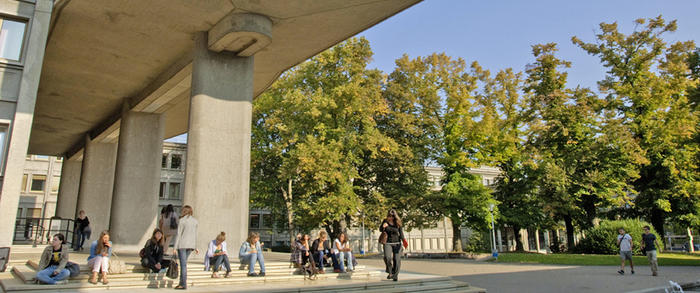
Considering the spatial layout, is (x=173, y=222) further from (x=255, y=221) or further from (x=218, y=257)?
(x=255, y=221)

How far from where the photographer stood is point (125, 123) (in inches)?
717

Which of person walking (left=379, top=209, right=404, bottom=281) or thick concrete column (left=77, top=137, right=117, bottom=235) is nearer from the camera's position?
person walking (left=379, top=209, right=404, bottom=281)

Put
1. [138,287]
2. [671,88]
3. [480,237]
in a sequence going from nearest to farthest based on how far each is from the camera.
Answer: [138,287] < [671,88] < [480,237]

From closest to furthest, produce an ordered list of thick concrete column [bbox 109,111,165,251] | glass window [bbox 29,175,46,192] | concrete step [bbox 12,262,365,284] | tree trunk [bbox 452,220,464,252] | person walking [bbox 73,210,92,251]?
concrete step [bbox 12,262,365,284] < person walking [bbox 73,210,92,251] < thick concrete column [bbox 109,111,165,251] < tree trunk [bbox 452,220,464,252] < glass window [bbox 29,175,46,192]

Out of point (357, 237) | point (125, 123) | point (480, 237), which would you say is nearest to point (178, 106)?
point (125, 123)

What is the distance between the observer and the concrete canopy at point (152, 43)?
38.2 ft

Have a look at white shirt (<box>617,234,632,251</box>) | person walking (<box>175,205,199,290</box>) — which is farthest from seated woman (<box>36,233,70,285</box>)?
white shirt (<box>617,234,632,251</box>)

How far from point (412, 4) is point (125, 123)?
12.7 m

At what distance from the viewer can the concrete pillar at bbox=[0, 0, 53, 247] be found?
10.2m

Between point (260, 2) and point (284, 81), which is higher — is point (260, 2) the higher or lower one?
the lower one

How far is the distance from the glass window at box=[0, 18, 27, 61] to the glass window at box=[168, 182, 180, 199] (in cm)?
4611

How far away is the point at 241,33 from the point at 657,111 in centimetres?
2760

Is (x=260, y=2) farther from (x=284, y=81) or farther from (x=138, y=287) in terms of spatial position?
(x=284, y=81)

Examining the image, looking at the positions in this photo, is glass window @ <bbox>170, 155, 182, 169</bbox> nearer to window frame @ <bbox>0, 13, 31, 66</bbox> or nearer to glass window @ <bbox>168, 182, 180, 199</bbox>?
glass window @ <bbox>168, 182, 180, 199</bbox>
